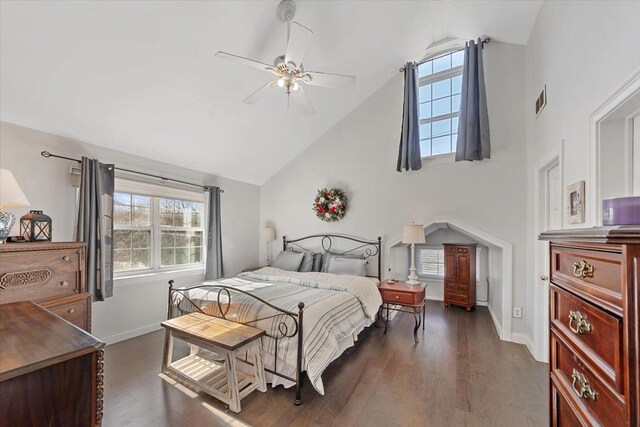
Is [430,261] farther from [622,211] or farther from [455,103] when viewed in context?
[622,211]

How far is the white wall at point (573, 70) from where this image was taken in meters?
1.49

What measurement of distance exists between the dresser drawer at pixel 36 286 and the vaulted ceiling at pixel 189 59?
164 centimetres

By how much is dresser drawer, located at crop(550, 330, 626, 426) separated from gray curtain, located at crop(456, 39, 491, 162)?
2839 mm

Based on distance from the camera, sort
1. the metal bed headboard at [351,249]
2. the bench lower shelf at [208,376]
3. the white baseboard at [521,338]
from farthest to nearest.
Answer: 1. the metal bed headboard at [351,249]
2. the white baseboard at [521,338]
3. the bench lower shelf at [208,376]

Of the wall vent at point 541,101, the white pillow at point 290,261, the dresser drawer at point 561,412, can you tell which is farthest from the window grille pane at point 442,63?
the dresser drawer at point 561,412

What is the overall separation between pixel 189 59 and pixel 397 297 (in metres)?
3.52

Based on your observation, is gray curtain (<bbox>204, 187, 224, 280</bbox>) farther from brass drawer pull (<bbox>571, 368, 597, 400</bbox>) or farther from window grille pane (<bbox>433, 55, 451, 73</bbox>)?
brass drawer pull (<bbox>571, 368, 597, 400</bbox>)

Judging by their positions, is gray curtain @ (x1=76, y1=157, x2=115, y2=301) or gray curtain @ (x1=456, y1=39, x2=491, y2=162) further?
gray curtain @ (x1=456, y1=39, x2=491, y2=162)

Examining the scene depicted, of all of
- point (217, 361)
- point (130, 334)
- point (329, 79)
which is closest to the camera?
point (217, 361)

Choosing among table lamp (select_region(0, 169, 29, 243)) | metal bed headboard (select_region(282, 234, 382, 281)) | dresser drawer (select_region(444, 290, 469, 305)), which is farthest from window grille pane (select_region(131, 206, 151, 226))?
dresser drawer (select_region(444, 290, 469, 305))

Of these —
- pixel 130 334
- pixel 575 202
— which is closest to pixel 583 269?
pixel 575 202

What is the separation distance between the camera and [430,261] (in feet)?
17.5

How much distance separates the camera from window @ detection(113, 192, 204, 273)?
352 centimetres

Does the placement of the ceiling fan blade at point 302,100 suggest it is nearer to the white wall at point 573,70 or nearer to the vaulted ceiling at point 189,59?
the vaulted ceiling at point 189,59
